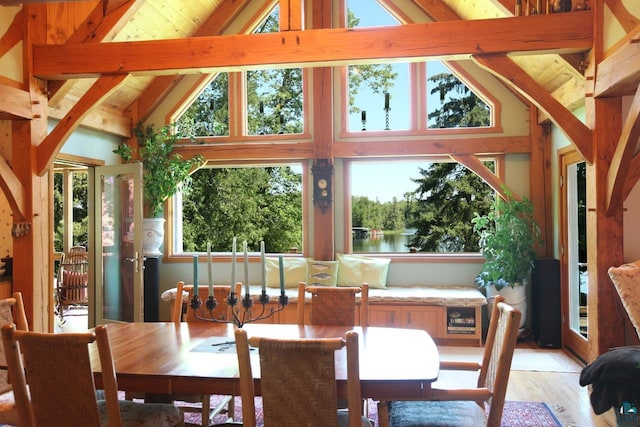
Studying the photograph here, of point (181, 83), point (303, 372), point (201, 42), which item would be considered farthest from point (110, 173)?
point (303, 372)

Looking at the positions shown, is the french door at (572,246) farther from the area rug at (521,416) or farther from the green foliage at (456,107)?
the area rug at (521,416)

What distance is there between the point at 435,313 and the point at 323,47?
303 centimetres

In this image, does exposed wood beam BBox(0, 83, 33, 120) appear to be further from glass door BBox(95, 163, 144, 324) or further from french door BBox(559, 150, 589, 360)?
french door BBox(559, 150, 589, 360)

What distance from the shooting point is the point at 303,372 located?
1880 mm

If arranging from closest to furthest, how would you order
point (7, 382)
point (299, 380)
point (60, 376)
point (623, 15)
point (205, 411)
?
point (299, 380) → point (60, 376) → point (7, 382) → point (205, 411) → point (623, 15)

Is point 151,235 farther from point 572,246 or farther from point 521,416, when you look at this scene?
point 572,246

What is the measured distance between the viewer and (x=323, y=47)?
402cm

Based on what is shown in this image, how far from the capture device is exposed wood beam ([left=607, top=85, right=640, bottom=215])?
326 centimetres

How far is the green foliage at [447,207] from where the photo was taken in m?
6.27

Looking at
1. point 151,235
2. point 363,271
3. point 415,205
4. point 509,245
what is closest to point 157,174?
point 151,235

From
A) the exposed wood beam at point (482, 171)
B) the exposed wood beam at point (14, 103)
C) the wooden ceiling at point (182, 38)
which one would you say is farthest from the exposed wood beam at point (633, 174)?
the exposed wood beam at point (14, 103)

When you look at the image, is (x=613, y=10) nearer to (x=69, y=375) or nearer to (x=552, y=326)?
(x=552, y=326)

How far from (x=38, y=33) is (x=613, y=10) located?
4.38 m

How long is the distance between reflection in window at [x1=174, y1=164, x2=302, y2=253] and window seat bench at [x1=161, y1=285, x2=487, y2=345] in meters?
1.17
